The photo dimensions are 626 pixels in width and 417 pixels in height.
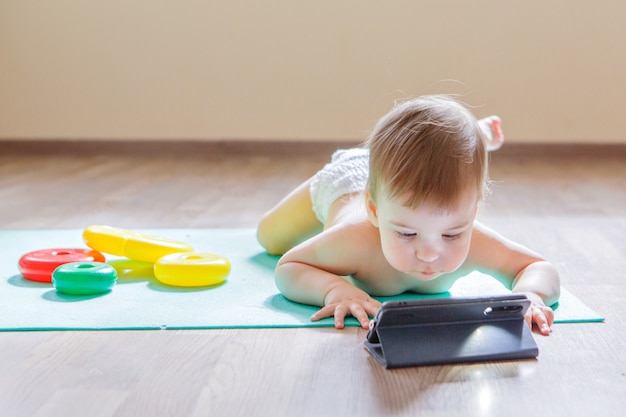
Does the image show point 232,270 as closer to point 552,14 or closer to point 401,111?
point 401,111

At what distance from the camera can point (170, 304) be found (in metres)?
1.25

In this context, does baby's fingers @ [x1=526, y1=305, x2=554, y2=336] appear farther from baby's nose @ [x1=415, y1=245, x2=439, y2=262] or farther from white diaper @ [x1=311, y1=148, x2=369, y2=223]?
white diaper @ [x1=311, y1=148, x2=369, y2=223]

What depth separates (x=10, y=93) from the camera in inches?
132

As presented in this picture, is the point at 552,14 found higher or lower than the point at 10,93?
higher

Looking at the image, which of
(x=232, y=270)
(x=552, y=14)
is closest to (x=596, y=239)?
(x=232, y=270)

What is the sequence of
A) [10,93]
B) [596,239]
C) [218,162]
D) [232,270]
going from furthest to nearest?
1. [10,93]
2. [218,162]
3. [596,239]
4. [232,270]

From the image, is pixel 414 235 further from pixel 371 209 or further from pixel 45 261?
pixel 45 261

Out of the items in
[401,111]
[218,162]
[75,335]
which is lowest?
[218,162]

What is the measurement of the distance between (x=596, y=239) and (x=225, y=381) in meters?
1.07

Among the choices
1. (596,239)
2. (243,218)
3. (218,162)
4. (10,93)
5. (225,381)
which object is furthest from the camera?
(10,93)

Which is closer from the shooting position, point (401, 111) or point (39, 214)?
point (401, 111)

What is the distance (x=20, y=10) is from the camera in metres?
3.27

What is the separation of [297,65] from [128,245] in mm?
1909

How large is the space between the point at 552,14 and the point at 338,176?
6.40ft
